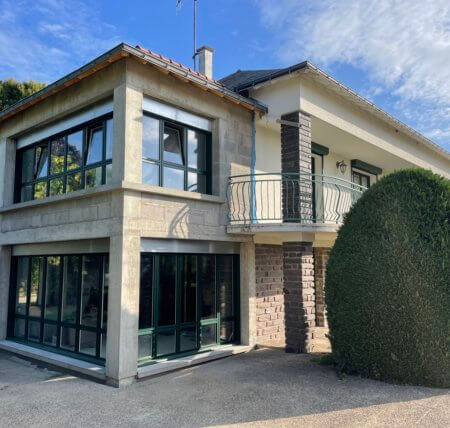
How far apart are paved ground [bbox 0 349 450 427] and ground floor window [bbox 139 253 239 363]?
70cm

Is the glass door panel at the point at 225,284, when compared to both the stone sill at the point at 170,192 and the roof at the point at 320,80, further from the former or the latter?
the roof at the point at 320,80

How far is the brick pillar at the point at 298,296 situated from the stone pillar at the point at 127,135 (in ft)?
11.4

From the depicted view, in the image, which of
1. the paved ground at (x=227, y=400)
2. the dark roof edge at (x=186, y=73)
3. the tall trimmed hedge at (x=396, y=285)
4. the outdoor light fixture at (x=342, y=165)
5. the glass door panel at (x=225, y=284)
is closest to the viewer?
the paved ground at (x=227, y=400)

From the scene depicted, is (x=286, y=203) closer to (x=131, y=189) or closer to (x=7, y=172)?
(x=131, y=189)

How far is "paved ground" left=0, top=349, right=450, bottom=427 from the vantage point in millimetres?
4965

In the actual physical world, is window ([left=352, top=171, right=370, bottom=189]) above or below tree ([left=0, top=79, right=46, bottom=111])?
below

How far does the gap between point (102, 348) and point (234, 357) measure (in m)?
2.58

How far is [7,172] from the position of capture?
33.3ft

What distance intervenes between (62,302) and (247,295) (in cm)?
390

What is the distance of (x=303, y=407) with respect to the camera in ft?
17.3

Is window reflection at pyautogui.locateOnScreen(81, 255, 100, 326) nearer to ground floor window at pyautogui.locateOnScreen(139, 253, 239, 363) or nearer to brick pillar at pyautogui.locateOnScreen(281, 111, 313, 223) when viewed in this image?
ground floor window at pyautogui.locateOnScreen(139, 253, 239, 363)

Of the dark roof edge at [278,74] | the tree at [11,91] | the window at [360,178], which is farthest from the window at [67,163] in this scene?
the tree at [11,91]

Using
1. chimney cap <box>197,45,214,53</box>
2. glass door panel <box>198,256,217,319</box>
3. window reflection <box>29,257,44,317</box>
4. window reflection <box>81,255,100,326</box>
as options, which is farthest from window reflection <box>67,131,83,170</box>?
chimney cap <box>197,45,214,53</box>

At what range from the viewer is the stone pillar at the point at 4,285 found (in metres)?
9.76
